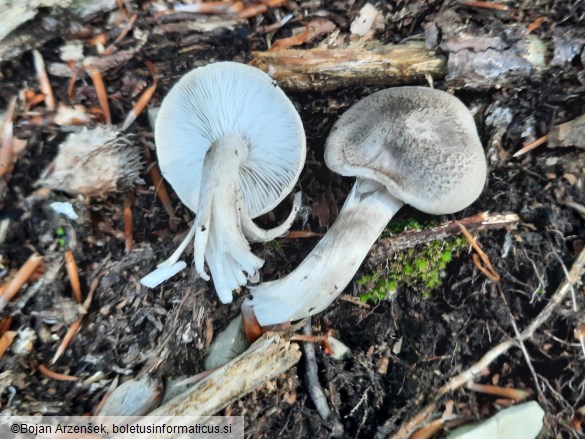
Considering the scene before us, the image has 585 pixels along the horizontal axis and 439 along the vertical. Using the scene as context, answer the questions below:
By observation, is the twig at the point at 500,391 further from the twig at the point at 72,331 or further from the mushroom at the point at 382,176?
the twig at the point at 72,331

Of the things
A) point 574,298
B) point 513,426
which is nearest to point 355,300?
point 513,426

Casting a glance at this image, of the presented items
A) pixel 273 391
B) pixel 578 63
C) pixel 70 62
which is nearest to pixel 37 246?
pixel 70 62

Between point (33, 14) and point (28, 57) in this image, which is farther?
point (28, 57)

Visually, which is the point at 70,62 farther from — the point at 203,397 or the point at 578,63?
the point at 578,63

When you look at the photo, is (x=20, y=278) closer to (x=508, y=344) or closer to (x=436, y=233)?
(x=436, y=233)

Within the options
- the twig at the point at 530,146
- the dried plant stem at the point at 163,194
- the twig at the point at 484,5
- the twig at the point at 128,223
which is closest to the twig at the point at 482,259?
the twig at the point at 530,146

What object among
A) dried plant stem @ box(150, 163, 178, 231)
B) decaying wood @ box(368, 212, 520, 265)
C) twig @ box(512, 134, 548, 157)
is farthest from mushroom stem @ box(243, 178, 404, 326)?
twig @ box(512, 134, 548, 157)
